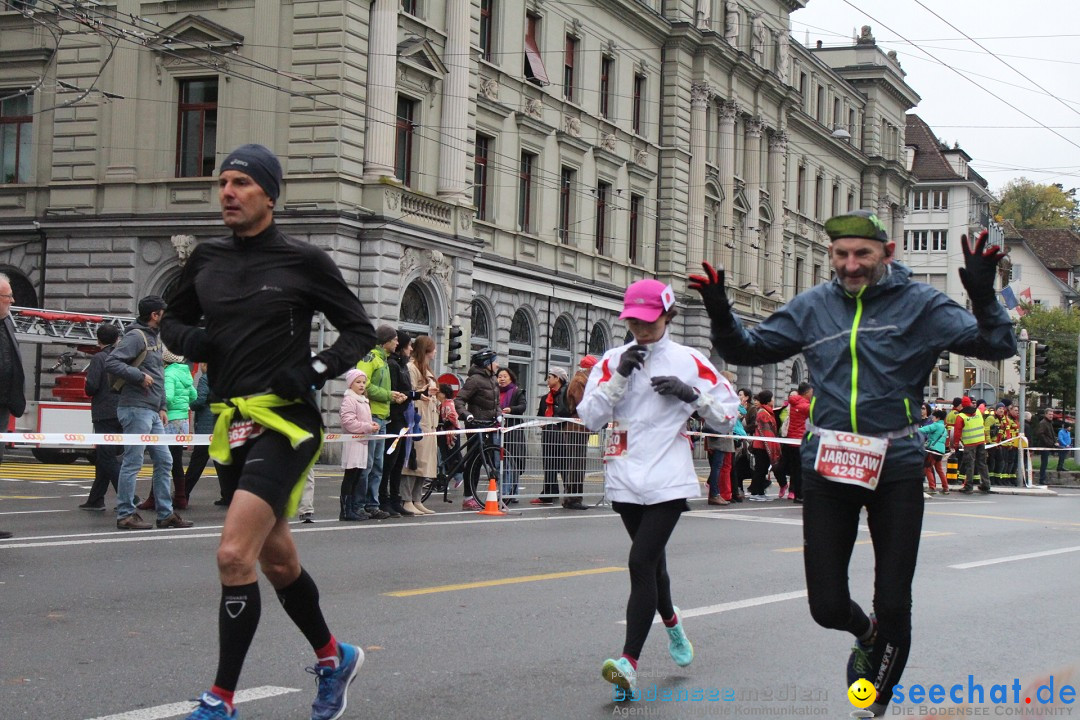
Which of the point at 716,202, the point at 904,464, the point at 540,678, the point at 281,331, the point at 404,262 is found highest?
the point at 716,202

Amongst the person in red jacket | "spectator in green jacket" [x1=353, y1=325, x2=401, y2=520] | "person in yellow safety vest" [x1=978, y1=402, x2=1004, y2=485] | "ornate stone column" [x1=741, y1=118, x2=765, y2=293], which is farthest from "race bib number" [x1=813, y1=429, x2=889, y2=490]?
"ornate stone column" [x1=741, y1=118, x2=765, y2=293]

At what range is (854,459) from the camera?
5207 mm

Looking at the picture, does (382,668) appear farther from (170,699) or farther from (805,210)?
(805,210)

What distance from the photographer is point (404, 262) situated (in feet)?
106

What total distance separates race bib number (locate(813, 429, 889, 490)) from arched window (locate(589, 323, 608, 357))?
1548 inches

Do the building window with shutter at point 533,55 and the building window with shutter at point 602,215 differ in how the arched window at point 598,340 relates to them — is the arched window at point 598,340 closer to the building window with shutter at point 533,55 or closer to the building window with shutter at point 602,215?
the building window with shutter at point 602,215

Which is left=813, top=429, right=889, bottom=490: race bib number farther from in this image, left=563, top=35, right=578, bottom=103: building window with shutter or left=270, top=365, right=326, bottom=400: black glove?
left=563, top=35, right=578, bottom=103: building window with shutter

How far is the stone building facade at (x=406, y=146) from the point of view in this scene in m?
31.5

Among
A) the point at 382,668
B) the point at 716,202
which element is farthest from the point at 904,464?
the point at 716,202

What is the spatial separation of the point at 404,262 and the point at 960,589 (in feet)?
76.0

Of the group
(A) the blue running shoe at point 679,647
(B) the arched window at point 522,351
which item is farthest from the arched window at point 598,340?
(A) the blue running shoe at point 679,647

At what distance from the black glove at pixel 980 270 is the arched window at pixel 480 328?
3232 centimetres

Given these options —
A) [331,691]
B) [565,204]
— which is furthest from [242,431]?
[565,204]

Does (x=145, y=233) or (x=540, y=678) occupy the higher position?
(x=145, y=233)
